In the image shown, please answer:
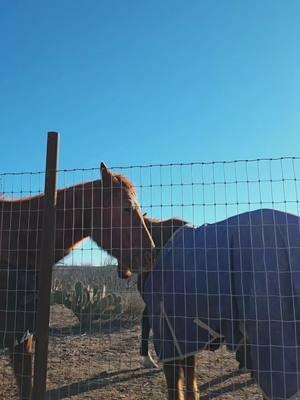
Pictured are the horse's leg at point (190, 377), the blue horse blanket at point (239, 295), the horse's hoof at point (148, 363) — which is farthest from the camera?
the horse's hoof at point (148, 363)

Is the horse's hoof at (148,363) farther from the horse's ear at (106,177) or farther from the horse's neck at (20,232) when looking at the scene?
the horse's ear at (106,177)

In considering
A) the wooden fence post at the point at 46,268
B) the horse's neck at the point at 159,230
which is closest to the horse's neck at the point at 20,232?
the wooden fence post at the point at 46,268

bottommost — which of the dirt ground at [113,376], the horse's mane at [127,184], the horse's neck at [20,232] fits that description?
the dirt ground at [113,376]

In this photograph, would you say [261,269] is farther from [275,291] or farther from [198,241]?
[198,241]

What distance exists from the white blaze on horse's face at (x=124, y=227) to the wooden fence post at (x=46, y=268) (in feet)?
2.26

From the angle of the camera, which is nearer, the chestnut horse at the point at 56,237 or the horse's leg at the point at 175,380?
the horse's leg at the point at 175,380

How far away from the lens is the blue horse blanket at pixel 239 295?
378 cm

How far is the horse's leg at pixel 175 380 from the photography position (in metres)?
4.42

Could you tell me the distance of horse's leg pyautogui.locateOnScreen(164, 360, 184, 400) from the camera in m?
4.42

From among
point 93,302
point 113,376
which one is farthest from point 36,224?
point 93,302

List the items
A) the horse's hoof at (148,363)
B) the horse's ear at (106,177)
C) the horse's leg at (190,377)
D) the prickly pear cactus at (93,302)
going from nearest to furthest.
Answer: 1. the horse's leg at (190,377)
2. the horse's ear at (106,177)
3. the horse's hoof at (148,363)
4. the prickly pear cactus at (93,302)

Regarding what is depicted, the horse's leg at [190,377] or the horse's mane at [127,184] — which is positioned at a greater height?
the horse's mane at [127,184]

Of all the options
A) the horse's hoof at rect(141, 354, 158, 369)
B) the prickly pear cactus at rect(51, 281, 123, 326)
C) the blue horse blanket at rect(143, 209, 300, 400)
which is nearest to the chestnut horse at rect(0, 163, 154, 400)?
the blue horse blanket at rect(143, 209, 300, 400)

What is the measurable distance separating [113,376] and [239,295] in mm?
3373
